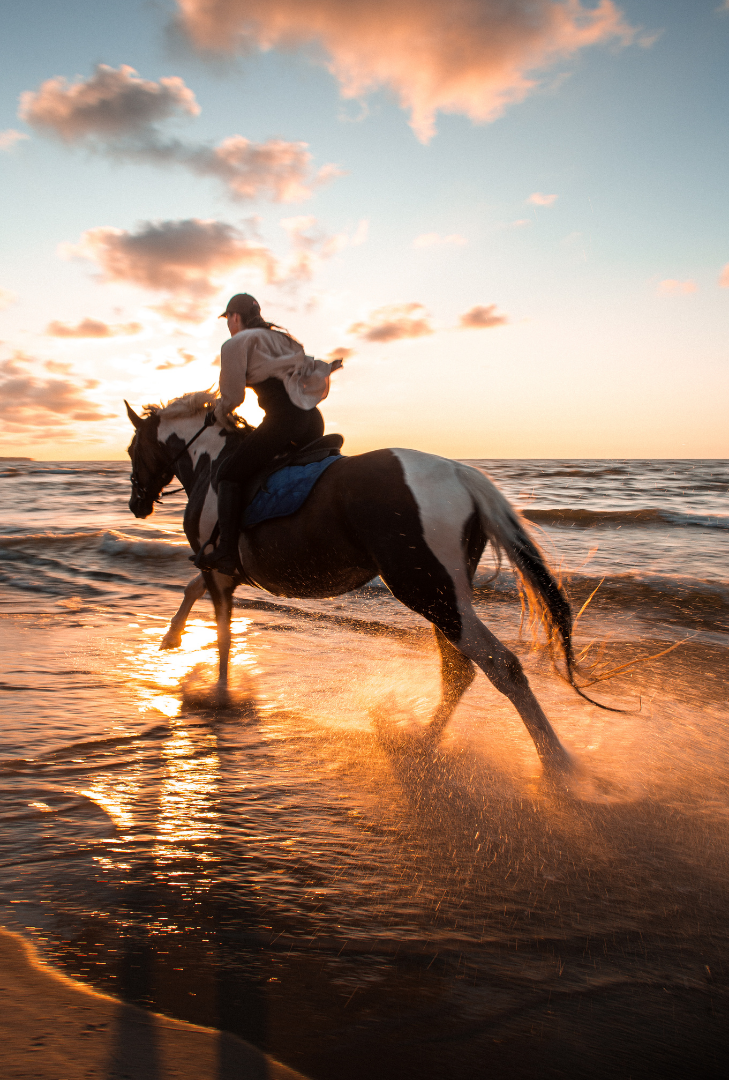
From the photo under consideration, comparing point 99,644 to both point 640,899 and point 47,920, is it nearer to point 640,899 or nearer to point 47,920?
point 47,920

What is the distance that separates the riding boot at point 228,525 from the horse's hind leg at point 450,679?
137 cm

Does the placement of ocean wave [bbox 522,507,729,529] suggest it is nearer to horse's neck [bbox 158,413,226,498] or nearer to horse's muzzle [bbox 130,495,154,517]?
horse's muzzle [bbox 130,495,154,517]

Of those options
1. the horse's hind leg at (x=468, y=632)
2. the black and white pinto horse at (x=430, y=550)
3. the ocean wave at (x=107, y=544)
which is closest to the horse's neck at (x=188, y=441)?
the black and white pinto horse at (x=430, y=550)

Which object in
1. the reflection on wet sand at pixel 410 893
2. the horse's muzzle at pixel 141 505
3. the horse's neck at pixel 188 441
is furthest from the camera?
the horse's muzzle at pixel 141 505

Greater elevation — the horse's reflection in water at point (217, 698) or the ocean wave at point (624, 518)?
the ocean wave at point (624, 518)

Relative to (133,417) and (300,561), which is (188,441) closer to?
(133,417)

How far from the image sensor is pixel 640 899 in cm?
207

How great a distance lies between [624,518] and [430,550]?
13.8 meters

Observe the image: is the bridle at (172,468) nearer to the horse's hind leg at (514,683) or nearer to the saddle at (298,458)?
the saddle at (298,458)

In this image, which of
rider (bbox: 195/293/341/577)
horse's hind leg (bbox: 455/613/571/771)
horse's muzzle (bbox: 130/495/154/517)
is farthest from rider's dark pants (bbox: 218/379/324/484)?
horse's muzzle (bbox: 130/495/154/517)

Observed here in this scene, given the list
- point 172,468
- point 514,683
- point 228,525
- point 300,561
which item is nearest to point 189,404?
point 172,468

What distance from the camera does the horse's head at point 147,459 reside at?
16.4 feet

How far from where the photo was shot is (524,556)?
10.2ft

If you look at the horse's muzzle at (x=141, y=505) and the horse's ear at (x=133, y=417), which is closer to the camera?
the horse's ear at (x=133, y=417)
